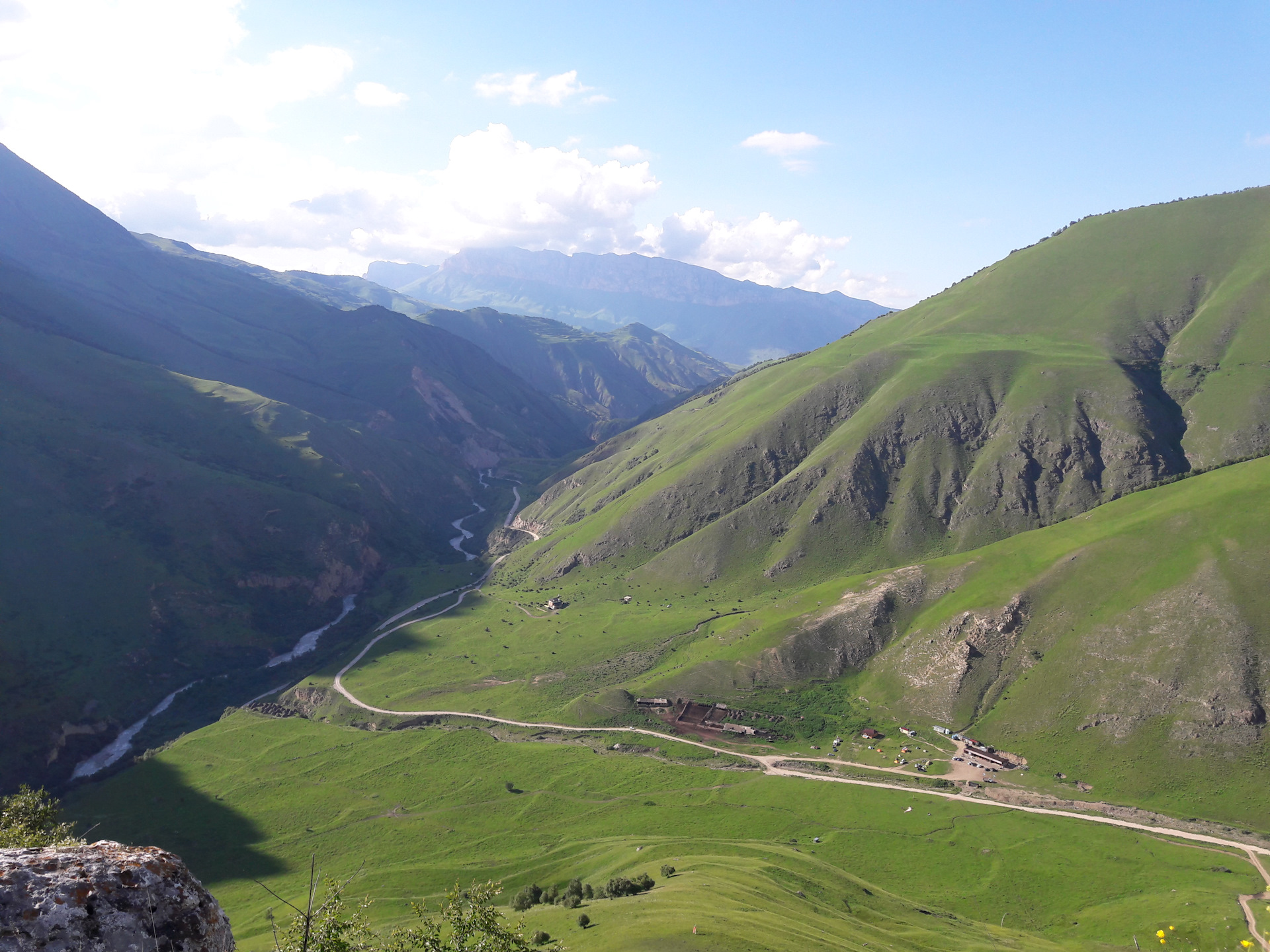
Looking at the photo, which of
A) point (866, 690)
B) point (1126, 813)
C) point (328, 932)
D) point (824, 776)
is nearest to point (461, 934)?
point (328, 932)

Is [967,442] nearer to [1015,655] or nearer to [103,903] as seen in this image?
[1015,655]

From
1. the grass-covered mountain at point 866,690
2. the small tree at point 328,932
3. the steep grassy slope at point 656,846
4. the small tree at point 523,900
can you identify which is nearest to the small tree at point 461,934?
the small tree at point 328,932

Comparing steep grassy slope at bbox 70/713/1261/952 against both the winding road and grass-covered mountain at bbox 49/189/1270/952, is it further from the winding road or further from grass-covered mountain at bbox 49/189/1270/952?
the winding road

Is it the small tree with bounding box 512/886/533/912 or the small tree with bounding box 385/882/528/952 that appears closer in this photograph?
the small tree with bounding box 385/882/528/952

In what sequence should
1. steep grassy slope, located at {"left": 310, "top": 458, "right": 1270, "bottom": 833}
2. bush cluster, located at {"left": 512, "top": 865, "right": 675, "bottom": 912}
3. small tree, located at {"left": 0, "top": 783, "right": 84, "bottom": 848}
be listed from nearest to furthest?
small tree, located at {"left": 0, "top": 783, "right": 84, "bottom": 848}, bush cluster, located at {"left": 512, "top": 865, "right": 675, "bottom": 912}, steep grassy slope, located at {"left": 310, "top": 458, "right": 1270, "bottom": 833}

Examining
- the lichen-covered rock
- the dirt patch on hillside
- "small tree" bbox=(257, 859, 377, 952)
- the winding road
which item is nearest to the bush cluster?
the winding road

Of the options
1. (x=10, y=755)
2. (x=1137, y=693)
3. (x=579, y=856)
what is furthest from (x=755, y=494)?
(x=10, y=755)

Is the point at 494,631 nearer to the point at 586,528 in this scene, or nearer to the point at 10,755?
the point at 586,528
